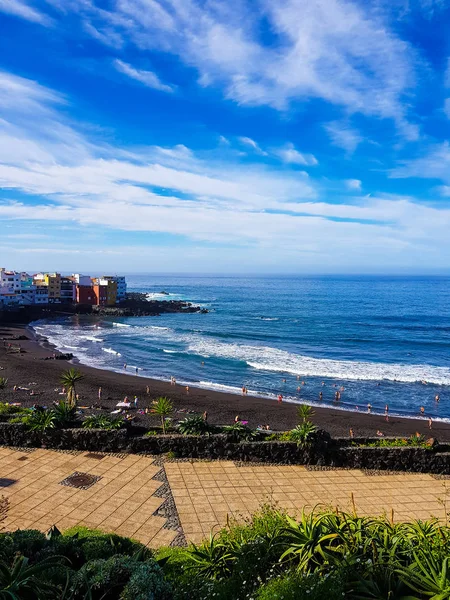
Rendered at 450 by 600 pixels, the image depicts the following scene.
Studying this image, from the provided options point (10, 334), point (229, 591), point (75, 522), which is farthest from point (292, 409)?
point (10, 334)

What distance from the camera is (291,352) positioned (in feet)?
169

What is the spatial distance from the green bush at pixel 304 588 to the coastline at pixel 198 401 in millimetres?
19201

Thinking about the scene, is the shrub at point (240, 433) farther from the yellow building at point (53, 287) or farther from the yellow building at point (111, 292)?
the yellow building at point (53, 287)

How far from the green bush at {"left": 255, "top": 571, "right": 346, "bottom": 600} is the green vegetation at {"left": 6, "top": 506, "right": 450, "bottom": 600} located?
1cm

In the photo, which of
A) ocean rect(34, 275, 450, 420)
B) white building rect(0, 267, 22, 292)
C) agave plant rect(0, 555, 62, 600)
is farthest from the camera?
white building rect(0, 267, 22, 292)

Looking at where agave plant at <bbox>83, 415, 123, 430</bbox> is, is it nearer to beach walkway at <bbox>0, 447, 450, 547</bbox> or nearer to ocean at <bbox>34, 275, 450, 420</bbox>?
beach walkway at <bbox>0, 447, 450, 547</bbox>

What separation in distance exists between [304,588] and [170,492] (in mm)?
8025

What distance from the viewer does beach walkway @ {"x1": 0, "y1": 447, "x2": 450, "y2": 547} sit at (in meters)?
10.9

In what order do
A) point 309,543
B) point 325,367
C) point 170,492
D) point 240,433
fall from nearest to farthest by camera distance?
point 309,543 → point 170,492 → point 240,433 → point 325,367

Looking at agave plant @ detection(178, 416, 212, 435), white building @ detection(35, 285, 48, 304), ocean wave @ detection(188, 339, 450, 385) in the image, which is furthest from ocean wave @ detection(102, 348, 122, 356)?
white building @ detection(35, 285, 48, 304)

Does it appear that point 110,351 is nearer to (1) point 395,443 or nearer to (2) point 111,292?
(1) point 395,443

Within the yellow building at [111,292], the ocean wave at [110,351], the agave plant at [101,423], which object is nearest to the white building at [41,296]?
the yellow building at [111,292]

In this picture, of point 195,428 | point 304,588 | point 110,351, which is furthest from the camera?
point 110,351

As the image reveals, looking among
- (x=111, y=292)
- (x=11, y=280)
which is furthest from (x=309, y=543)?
(x=11, y=280)
